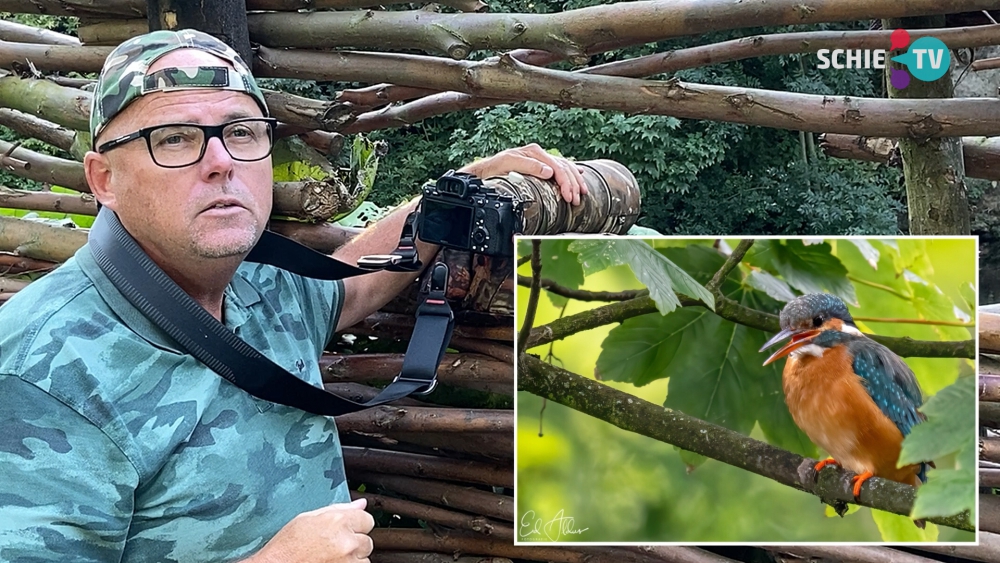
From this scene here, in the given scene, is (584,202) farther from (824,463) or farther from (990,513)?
(990,513)

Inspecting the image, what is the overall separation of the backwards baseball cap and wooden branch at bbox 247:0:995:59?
36 centimetres

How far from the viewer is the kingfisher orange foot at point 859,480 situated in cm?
92

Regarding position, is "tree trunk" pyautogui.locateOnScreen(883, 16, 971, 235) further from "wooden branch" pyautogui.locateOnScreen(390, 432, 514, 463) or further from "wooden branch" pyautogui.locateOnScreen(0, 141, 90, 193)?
"wooden branch" pyautogui.locateOnScreen(0, 141, 90, 193)

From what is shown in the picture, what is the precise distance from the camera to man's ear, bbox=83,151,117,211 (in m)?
0.88

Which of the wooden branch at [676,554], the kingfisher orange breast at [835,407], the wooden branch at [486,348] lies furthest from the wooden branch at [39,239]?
the kingfisher orange breast at [835,407]

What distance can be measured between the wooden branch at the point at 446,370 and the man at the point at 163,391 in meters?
0.26

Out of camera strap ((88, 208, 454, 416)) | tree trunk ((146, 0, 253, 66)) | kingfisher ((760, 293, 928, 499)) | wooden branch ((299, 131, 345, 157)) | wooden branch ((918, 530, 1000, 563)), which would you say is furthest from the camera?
wooden branch ((299, 131, 345, 157))

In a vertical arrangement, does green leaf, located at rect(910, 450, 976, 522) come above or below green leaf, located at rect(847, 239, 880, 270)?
below

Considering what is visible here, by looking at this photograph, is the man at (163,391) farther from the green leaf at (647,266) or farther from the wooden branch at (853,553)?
the wooden branch at (853,553)

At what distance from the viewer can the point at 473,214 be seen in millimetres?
965

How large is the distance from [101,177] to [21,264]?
68cm

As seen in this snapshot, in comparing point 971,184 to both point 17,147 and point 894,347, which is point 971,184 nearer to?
point 894,347

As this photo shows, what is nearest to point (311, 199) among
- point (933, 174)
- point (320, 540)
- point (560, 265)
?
point (560, 265)

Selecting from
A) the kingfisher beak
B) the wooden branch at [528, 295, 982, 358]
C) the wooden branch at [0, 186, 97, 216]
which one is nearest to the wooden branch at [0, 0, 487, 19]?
the wooden branch at [0, 186, 97, 216]
